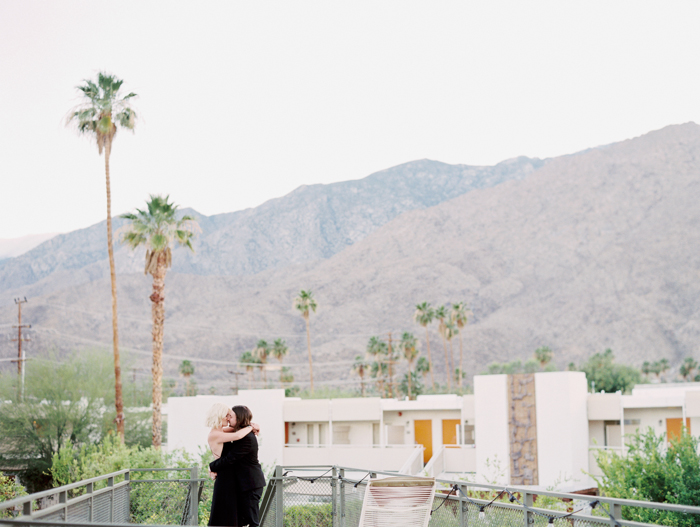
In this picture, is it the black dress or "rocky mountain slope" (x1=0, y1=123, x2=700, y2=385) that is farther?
"rocky mountain slope" (x1=0, y1=123, x2=700, y2=385)

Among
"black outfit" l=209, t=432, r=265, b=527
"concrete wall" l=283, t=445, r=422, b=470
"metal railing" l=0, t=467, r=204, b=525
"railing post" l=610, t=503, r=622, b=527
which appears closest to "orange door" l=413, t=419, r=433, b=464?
"concrete wall" l=283, t=445, r=422, b=470

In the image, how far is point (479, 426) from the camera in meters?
31.2

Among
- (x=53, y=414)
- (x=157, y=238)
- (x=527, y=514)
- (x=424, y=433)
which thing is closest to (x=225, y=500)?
(x=527, y=514)

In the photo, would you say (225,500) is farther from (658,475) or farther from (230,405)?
(230,405)

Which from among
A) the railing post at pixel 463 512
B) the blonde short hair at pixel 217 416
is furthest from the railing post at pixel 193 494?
the railing post at pixel 463 512

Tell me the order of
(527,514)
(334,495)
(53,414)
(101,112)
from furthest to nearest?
(101,112) < (53,414) < (334,495) < (527,514)

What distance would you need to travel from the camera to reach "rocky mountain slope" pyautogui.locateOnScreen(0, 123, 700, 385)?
14025 centimetres

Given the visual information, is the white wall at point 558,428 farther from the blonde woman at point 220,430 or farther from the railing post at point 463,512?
the blonde woman at point 220,430

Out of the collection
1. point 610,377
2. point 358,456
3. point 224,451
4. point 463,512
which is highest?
point 224,451

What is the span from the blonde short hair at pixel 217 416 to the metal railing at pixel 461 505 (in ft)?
7.38

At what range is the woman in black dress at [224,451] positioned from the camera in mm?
6598

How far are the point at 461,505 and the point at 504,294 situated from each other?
165863 millimetres

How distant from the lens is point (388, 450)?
3509 cm

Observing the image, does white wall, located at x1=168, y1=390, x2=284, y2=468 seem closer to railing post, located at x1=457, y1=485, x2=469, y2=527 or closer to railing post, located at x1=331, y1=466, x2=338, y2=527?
railing post, located at x1=331, y1=466, x2=338, y2=527
